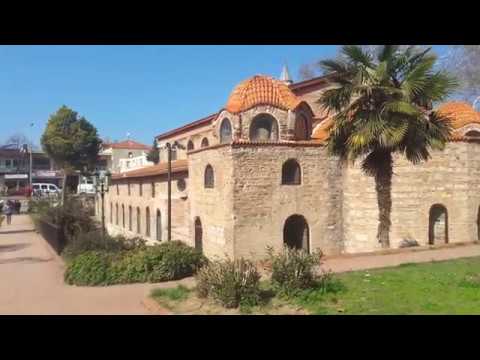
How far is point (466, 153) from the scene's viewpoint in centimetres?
1773

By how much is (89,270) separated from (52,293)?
1533mm

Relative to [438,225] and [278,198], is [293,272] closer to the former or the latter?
[278,198]

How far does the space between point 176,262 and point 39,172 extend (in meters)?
64.1

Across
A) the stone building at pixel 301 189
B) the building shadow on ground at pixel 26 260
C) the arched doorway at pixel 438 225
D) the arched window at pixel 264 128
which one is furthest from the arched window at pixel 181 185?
Result: the arched doorway at pixel 438 225

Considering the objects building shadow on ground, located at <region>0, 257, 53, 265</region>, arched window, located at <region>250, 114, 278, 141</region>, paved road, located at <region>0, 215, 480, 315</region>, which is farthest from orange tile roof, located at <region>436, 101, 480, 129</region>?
building shadow on ground, located at <region>0, 257, 53, 265</region>

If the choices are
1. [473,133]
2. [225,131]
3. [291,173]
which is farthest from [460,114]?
[225,131]

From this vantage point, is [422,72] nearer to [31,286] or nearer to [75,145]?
[31,286]

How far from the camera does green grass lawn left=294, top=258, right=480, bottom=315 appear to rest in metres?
7.73

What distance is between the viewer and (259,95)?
782 inches

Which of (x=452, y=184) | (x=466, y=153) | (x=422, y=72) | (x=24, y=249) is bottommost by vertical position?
(x=24, y=249)

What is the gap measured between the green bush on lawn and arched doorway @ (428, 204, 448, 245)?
1002 cm

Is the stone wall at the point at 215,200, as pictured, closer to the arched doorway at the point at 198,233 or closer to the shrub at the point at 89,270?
the arched doorway at the point at 198,233

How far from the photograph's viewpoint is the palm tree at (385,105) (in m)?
13.2
